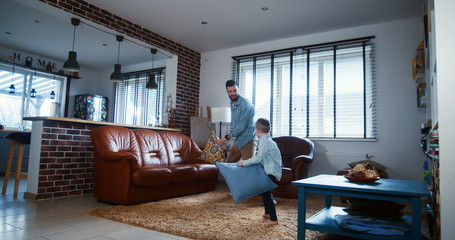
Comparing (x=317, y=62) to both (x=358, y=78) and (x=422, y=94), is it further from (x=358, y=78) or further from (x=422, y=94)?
(x=422, y=94)

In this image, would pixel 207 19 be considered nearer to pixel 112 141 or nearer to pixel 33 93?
pixel 112 141

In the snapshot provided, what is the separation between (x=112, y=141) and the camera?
Result: 3.78 meters

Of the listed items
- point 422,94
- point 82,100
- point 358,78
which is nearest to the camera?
point 422,94

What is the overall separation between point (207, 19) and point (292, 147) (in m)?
2.50

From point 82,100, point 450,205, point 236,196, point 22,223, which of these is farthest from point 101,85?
point 450,205

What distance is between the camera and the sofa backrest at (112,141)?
368 cm

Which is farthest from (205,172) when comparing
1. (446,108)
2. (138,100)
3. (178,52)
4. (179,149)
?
(138,100)

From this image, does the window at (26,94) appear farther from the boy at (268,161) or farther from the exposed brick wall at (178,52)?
the boy at (268,161)

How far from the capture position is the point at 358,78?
4.93 m

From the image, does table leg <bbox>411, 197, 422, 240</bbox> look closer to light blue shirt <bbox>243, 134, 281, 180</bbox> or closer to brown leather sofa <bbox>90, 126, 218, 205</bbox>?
light blue shirt <bbox>243, 134, 281, 180</bbox>

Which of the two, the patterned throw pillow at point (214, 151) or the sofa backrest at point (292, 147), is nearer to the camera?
the sofa backrest at point (292, 147)

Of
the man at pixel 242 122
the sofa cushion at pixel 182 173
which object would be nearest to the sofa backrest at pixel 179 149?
the sofa cushion at pixel 182 173

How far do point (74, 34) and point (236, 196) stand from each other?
4.81 meters

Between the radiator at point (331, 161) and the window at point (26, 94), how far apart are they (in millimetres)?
6637
